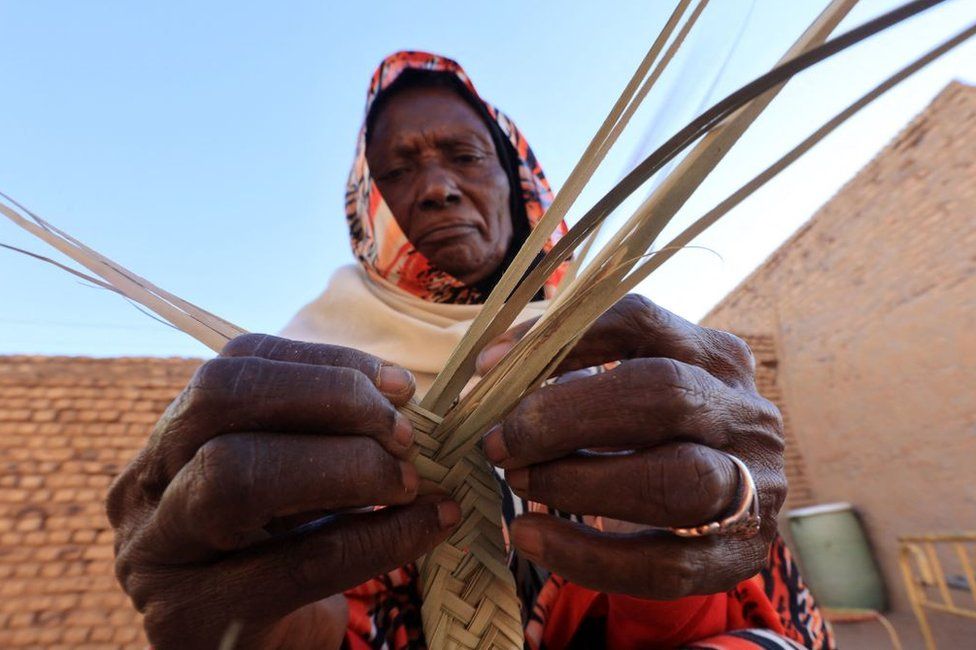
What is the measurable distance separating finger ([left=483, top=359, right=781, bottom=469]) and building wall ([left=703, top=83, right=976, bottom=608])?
193 inches

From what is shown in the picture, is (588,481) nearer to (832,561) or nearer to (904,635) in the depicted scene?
(904,635)

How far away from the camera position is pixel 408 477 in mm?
532

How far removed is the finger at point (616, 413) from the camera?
0.51m

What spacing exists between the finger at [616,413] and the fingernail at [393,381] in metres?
0.10

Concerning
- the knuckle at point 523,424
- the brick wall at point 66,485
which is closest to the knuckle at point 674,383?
the knuckle at point 523,424

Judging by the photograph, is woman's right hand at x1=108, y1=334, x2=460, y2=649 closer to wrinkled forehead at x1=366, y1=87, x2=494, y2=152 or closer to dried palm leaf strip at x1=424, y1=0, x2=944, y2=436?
dried palm leaf strip at x1=424, y1=0, x2=944, y2=436

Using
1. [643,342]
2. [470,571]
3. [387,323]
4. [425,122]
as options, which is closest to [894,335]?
[425,122]

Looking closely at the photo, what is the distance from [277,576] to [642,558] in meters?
0.35

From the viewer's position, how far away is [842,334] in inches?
208

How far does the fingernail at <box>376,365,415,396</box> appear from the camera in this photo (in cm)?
54

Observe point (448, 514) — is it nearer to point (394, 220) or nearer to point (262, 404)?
point (262, 404)

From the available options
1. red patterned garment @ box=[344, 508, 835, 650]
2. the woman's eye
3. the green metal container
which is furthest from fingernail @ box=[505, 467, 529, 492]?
the green metal container

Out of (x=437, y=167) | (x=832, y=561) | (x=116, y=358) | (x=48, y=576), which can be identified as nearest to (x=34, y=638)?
(x=48, y=576)

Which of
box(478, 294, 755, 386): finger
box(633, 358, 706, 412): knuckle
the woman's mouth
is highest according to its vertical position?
the woman's mouth
